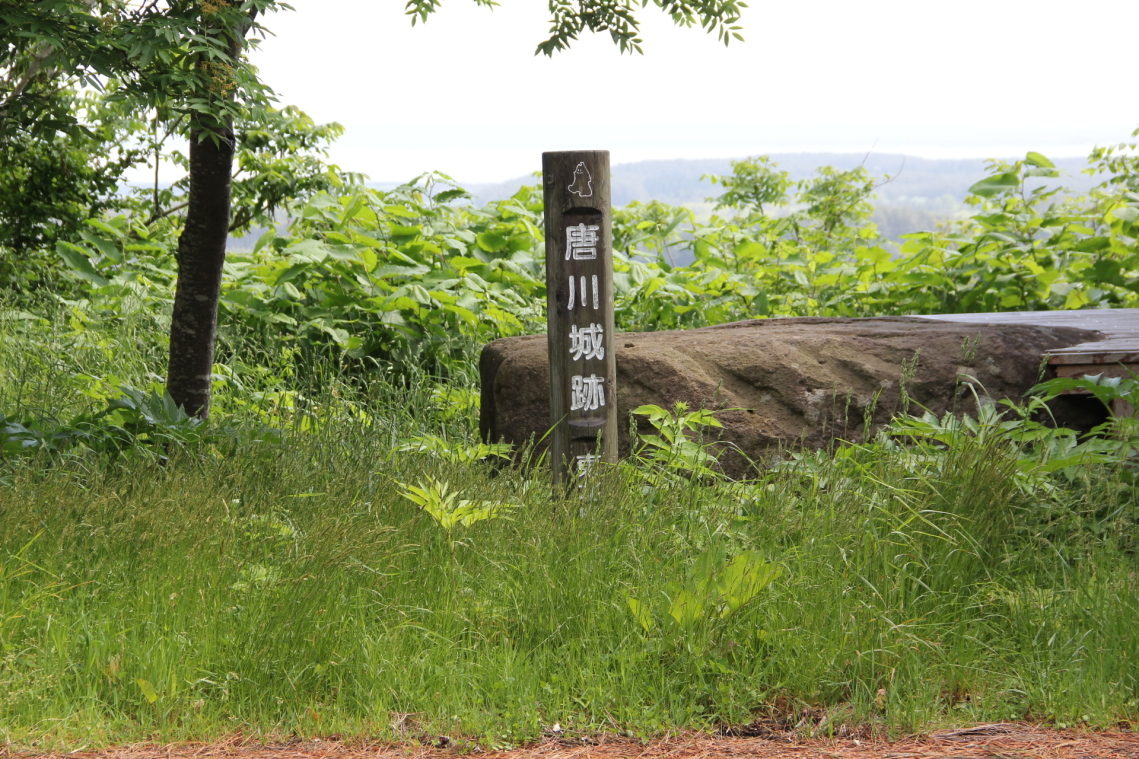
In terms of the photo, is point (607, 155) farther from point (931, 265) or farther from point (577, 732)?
point (931, 265)

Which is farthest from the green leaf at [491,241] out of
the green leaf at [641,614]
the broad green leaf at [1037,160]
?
the green leaf at [641,614]

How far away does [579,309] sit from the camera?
149 inches

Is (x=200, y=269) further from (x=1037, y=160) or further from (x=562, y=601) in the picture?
(x=1037, y=160)

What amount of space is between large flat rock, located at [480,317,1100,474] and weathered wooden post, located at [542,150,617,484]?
0.50 meters

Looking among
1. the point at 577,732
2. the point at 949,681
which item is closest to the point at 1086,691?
the point at 949,681

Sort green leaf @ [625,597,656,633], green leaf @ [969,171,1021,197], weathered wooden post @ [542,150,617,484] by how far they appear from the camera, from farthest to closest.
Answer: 1. green leaf @ [969,171,1021,197]
2. weathered wooden post @ [542,150,617,484]
3. green leaf @ [625,597,656,633]

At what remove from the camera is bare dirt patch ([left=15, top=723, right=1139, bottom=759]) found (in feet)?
7.56

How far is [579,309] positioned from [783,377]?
1161 millimetres

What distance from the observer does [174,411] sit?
13.4 feet

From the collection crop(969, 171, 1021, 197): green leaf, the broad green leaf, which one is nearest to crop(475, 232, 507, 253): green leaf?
crop(969, 171, 1021, 197): green leaf

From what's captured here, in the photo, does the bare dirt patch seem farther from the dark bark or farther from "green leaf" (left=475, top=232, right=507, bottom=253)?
"green leaf" (left=475, top=232, right=507, bottom=253)

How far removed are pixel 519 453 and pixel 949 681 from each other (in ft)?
7.11

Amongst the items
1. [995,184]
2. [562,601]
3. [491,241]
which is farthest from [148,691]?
[995,184]

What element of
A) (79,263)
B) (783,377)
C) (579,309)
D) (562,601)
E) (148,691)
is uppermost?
(79,263)
